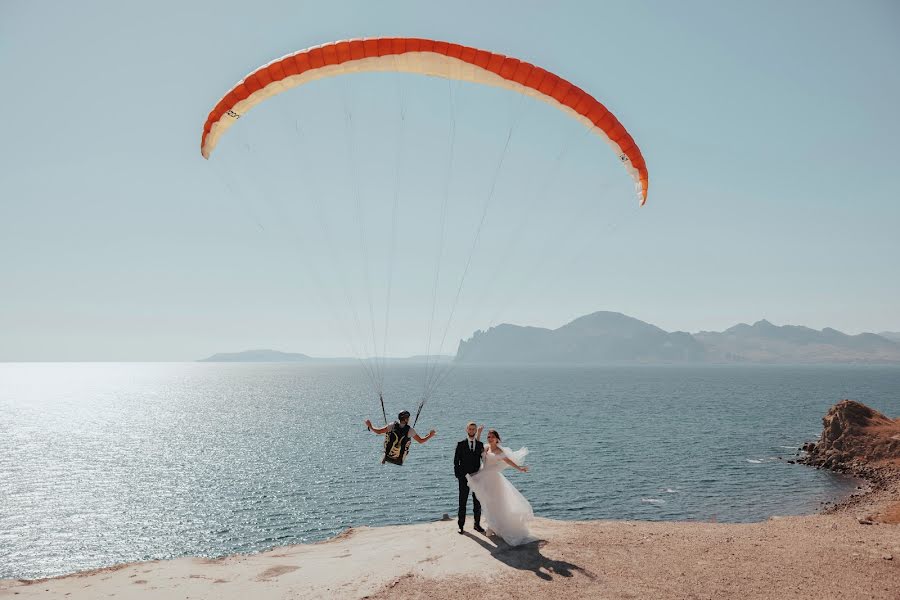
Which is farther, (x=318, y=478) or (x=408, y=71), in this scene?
(x=318, y=478)

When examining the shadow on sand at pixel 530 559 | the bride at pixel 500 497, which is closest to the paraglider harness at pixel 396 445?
the bride at pixel 500 497

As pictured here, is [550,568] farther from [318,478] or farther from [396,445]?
[318,478]

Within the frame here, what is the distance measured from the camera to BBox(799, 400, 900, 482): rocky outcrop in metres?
38.8

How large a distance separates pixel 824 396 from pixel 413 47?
140 meters

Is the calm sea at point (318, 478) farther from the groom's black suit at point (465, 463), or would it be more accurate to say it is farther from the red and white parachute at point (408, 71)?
the red and white parachute at point (408, 71)

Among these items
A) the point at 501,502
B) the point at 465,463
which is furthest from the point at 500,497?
the point at 465,463

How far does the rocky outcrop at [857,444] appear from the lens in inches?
1528

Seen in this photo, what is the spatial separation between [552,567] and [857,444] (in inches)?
1818

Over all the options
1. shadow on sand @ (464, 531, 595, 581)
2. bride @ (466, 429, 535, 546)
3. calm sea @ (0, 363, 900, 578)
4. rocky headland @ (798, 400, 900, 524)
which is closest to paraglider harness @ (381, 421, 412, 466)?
bride @ (466, 429, 535, 546)

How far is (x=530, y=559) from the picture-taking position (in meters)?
9.95

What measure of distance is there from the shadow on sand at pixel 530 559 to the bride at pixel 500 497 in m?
0.19

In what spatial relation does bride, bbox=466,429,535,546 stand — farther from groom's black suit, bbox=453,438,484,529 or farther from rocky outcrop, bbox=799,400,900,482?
rocky outcrop, bbox=799,400,900,482

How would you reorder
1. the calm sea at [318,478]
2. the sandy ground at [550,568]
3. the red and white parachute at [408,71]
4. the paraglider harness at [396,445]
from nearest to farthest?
the sandy ground at [550,568] < the paraglider harness at [396,445] < the red and white parachute at [408,71] < the calm sea at [318,478]

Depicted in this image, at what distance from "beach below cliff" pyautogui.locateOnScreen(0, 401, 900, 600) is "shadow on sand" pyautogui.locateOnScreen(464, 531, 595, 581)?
0.07 feet
